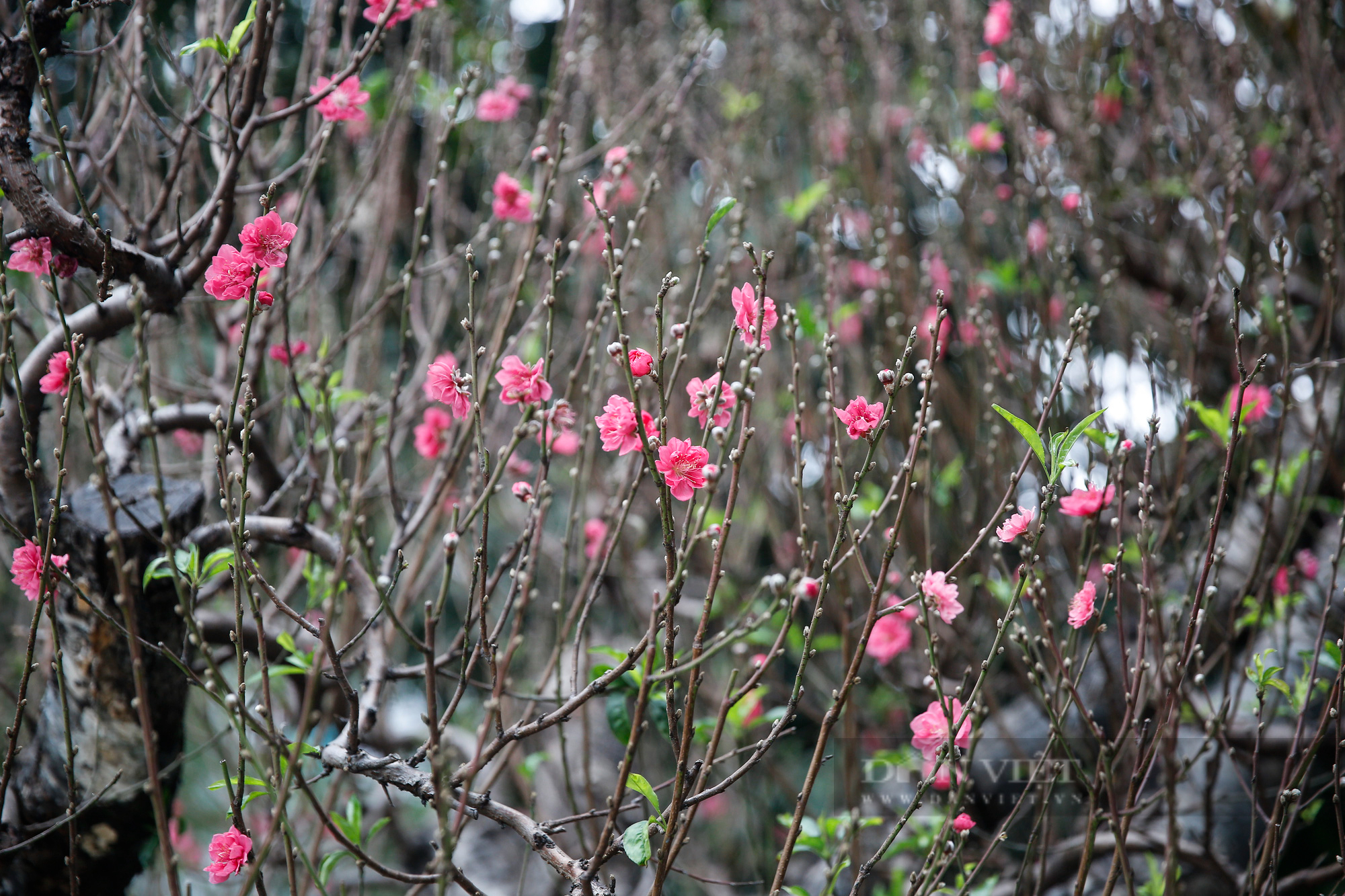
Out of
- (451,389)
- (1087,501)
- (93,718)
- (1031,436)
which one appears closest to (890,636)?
(1087,501)

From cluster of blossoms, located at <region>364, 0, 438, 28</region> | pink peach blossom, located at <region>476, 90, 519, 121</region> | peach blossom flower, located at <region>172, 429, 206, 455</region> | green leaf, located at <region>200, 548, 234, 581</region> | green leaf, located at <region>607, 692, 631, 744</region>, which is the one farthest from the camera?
peach blossom flower, located at <region>172, 429, 206, 455</region>

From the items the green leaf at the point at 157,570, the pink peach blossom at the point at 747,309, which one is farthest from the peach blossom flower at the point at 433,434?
the pink peach blossom at the point at 747,309

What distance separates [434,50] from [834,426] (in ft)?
9.28

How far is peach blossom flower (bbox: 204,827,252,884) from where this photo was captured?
3.94 ft

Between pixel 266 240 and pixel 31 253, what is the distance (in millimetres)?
441

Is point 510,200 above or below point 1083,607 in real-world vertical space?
above

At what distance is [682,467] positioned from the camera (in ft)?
3.77

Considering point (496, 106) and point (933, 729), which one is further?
point (496, 106)

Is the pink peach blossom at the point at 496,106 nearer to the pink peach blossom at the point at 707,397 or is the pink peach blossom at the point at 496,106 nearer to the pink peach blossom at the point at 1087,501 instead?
the pink peach blossom at the point at 707,397

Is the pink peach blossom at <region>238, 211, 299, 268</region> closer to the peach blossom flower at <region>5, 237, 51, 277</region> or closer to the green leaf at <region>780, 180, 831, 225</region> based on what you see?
the peach blossom flower at <region>5, 237, 51, 277</region>

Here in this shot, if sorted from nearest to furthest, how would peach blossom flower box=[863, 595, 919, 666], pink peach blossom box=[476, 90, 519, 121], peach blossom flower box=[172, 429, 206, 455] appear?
peach blossom flower box=[863, 595, 919, 666]
pink peach blossom box=[476, 90, 519, 121]
peach blossom flower box=[172, 429, 206, 455]

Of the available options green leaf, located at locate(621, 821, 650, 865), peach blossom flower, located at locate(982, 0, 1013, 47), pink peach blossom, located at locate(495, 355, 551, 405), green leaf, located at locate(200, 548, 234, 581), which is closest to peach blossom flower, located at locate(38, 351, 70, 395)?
green leaf, located at locate(200, 548, 234, 581)

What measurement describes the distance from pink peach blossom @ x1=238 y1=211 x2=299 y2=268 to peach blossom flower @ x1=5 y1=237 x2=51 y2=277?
1.22 feet

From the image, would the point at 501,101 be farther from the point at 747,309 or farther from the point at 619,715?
the point at 619,715
